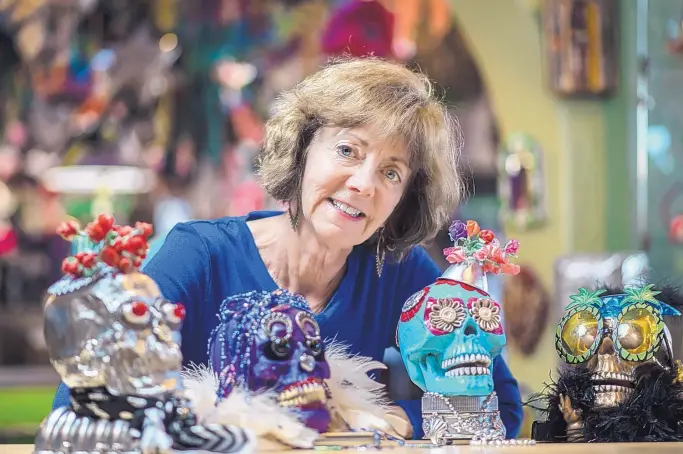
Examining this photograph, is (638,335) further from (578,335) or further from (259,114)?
(259,114)

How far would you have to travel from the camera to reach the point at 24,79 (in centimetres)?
515

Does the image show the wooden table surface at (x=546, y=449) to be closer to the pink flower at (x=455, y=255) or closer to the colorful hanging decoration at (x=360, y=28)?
the pink flower at (x=455, y=255)

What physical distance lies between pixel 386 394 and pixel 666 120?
3.42m

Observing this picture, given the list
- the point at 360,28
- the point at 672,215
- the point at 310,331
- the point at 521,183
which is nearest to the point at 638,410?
the point at 310,331

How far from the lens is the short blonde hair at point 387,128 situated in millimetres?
1768

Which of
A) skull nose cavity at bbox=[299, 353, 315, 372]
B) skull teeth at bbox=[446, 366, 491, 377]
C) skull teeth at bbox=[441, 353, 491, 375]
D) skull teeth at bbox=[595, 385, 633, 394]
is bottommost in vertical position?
skull teeth at bbox=[595, 385, 633, 394]

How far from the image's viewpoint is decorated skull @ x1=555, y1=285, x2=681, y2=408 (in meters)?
1.63

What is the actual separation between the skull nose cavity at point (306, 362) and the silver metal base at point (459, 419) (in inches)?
9.5

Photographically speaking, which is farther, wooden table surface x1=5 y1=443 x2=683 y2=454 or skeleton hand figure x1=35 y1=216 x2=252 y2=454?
wooden table surface x1=5 y1=443 x2=683 y2=454

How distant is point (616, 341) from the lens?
64.4 inches

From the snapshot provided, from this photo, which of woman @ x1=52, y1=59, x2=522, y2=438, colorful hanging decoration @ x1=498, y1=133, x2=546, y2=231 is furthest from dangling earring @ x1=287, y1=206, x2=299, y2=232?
colorful hanging decoration @ x1=498, y1=133, x2=546, y2=231

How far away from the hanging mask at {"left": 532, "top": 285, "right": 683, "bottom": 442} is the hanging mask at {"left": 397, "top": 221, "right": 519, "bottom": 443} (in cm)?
14

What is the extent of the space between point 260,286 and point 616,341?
64cm

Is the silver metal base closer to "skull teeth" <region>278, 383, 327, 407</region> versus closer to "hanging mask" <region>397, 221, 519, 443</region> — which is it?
"hanging mask" <region>397, 221, 519, 443</region>
